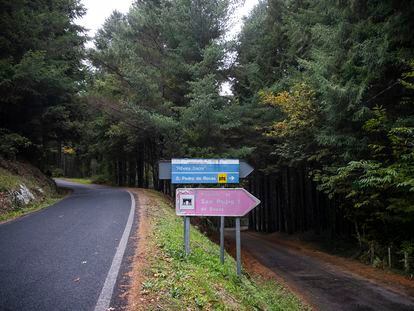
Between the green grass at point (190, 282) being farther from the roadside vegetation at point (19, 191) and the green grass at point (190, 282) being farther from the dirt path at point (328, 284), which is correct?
the roadside vegetation at point (19, 191)

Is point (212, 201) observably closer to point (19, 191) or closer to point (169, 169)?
point (169, 169)

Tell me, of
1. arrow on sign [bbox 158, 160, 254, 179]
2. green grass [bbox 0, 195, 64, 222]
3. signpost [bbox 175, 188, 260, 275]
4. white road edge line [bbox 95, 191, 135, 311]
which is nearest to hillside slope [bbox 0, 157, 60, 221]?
green grass [bbox 0, 195, 64, 222]

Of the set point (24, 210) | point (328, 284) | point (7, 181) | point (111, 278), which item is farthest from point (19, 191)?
point (328, 284)

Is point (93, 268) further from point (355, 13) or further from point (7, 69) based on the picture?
point (7, 69)

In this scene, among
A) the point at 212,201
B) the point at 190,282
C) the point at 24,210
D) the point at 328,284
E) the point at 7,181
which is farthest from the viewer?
the point at 7,181

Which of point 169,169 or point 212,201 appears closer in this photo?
point 212,201

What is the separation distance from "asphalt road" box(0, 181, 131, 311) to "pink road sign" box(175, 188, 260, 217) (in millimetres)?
1630

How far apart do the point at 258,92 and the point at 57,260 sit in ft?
56.9

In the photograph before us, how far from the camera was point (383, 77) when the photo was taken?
1303 centimetres

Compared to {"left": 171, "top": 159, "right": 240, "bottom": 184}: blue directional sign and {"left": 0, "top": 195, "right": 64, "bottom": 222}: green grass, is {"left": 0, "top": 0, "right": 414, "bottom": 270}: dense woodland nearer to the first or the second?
{"left": 0, "top": 195, "right": 64, "bottom": 222}: green grass

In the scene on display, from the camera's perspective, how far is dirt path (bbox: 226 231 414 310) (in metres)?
11.1

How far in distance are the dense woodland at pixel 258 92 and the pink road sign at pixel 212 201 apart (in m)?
5.12

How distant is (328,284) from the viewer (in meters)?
13.6

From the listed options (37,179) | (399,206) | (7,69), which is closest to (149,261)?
(399,206)
